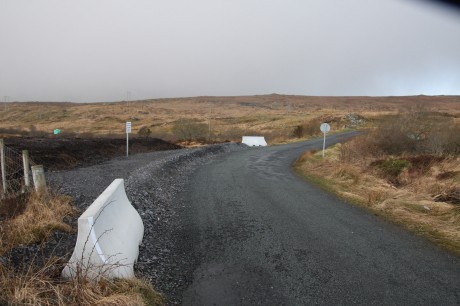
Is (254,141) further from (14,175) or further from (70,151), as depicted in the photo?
(14,175)

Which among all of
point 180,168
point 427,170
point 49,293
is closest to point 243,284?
point 49,293

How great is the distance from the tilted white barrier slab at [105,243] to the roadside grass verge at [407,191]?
5701 mm

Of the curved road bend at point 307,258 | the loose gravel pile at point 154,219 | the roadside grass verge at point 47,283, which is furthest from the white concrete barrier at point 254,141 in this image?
the roadside grass verge at point 47,283

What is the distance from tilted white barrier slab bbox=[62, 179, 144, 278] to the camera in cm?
449

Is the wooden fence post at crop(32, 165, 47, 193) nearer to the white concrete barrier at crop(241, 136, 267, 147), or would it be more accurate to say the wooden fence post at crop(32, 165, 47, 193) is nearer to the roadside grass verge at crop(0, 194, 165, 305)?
the roadside grass verge at crop(0, 194, 165, 305)

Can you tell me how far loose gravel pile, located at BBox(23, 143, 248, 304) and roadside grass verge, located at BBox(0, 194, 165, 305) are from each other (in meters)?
0.23

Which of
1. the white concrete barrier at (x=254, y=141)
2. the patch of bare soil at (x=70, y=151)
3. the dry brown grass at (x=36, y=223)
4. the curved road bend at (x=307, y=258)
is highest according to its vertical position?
the dry brown grass at (x=36, y=223)

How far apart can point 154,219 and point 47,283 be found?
4.32 m

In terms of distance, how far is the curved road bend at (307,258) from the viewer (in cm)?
486

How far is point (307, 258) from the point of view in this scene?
6.12 m

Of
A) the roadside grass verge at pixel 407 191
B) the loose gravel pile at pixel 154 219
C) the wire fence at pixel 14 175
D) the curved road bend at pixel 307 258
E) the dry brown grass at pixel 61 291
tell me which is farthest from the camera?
the wire fence at pixel 14 175

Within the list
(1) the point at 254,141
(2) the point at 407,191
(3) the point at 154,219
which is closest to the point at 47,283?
(3) the point at 154,219

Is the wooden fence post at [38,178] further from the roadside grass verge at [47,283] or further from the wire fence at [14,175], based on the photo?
the roadside grass verge at [47,283]

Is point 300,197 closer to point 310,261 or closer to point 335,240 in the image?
point 335,240
